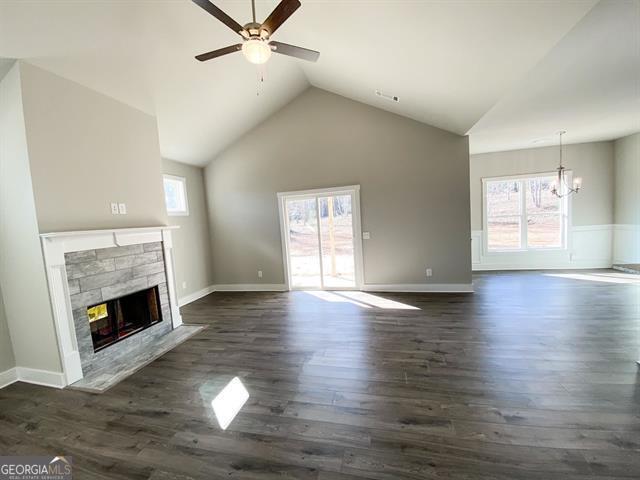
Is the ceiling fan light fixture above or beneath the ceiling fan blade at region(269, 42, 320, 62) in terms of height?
beneath

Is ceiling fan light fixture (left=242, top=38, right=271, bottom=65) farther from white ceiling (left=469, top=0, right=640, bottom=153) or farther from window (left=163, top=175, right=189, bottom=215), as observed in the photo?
window (left=163, top=175, right=189, bottom=215)

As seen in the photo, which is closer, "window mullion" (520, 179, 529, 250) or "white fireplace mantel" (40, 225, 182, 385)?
"white fireplace mantel" (40, 225, 182, 385)

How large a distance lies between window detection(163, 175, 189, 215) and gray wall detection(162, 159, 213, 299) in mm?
94

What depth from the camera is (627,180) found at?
17.4 ft

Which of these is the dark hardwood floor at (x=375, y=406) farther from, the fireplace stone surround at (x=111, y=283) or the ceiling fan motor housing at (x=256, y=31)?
the ceiling fan motor housing at (x=256, y=31)

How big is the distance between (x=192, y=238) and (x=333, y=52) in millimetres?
4194

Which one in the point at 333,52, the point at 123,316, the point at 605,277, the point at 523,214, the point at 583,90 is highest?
the point at 333,52

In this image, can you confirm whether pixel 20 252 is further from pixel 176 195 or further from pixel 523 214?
pixel 523 214

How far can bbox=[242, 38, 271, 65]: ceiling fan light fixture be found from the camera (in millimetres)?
1962

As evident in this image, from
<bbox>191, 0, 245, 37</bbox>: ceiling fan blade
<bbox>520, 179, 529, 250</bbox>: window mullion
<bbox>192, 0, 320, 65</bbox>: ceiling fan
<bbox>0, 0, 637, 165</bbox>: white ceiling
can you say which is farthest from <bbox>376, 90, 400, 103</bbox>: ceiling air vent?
<bbox>520, 179, 529, 250</bbox>: window mullion

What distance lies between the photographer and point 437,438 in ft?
5.39

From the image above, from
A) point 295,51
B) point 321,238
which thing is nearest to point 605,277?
point 321,238

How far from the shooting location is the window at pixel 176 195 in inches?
194

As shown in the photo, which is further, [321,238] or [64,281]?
[321,238]
